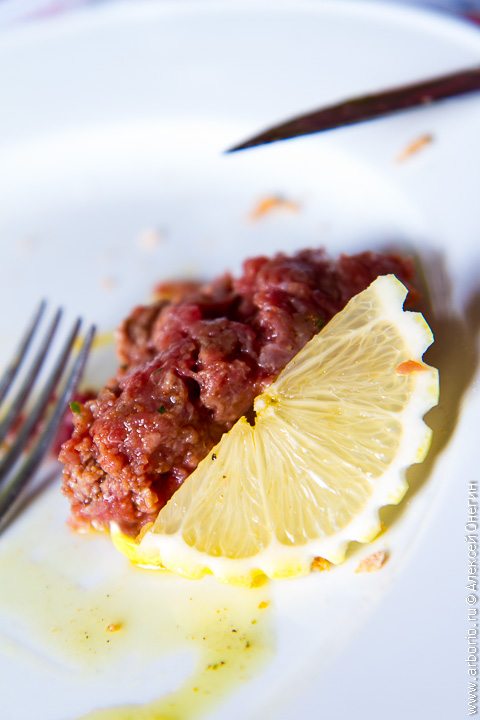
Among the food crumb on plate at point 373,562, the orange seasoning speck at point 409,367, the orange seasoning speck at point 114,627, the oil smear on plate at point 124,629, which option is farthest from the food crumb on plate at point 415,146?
the orange seasoning speck at point 114,627

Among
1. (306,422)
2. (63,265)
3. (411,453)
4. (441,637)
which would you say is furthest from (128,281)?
(441,637)

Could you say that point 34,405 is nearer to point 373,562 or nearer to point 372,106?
point 373,562

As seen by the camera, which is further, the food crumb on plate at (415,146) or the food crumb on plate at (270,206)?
the food crumb on plate at (270,206)

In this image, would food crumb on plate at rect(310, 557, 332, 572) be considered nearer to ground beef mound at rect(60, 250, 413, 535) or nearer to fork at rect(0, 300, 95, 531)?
ground beef mound at rect(60, 250, 413, 535)

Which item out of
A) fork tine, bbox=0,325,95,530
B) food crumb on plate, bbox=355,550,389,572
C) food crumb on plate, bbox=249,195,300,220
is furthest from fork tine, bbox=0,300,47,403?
food crumb on plate, bbox=355,550,389,572

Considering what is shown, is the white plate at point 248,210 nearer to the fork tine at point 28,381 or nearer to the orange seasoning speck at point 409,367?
the fork tine at point 28,381
